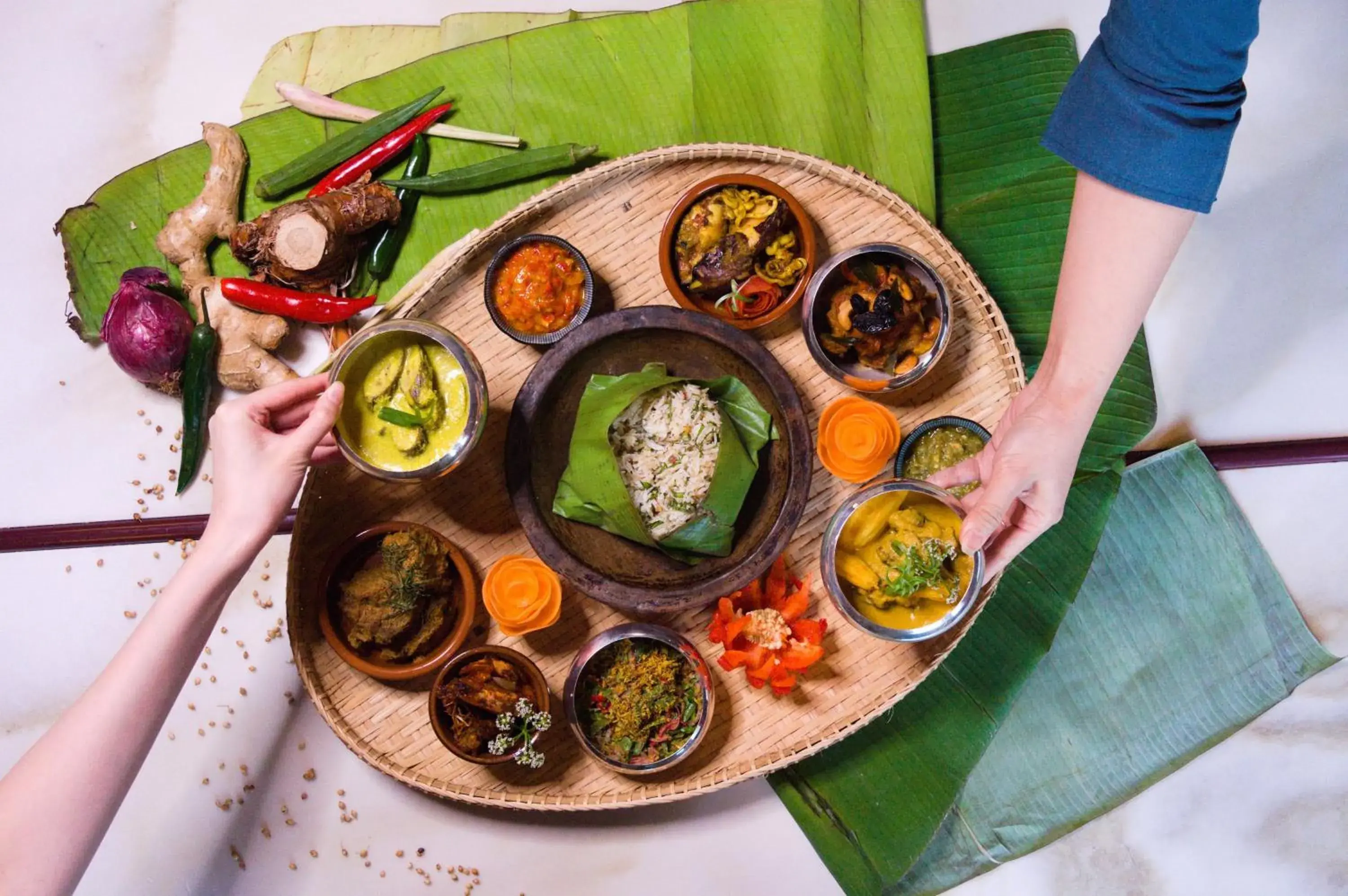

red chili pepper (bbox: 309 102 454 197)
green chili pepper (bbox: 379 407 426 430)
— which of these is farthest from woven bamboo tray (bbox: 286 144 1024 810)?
red chili pepper (bbox: 309 102 454 197)

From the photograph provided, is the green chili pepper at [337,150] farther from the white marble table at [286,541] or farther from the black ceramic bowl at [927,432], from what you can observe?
the black ceramic bowl at [927,432]

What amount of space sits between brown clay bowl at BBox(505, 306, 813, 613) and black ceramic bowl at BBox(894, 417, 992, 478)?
1.31ft

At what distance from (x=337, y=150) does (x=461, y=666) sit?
6.55 ft

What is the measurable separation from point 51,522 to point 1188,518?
4526 mm

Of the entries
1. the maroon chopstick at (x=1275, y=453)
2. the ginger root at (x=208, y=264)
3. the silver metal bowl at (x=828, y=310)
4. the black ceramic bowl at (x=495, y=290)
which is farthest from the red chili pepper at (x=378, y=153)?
the maroon chopstick at (x=1275, y=453)

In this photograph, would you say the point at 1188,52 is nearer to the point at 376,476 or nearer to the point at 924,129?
the point at 924,129

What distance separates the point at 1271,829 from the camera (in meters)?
3.78

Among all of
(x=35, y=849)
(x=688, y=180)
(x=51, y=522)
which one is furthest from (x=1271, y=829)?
(x=51, y=522)

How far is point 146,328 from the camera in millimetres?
3283

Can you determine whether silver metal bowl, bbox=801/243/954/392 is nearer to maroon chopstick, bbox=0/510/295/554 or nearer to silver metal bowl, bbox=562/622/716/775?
silver metal bowl, bbox=562/622/716/775

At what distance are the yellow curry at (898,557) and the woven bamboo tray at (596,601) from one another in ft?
0.84

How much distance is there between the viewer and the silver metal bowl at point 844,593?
8.80 feet

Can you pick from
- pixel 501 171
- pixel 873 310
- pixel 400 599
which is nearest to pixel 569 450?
pixel 400 599

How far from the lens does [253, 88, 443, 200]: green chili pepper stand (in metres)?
3.37
